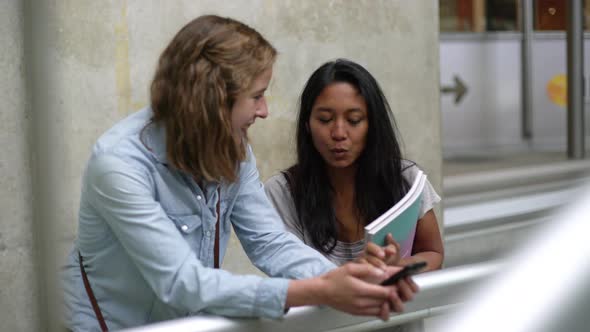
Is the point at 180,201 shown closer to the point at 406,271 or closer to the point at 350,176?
the point at 406,271

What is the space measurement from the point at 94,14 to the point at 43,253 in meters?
2.33

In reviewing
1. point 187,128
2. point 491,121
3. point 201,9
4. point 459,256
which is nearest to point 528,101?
point 491,121

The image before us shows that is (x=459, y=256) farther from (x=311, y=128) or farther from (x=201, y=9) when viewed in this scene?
(x=311, y=128)

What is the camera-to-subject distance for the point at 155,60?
280cm

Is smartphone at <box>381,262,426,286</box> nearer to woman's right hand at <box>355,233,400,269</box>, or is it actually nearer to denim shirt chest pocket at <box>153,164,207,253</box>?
woman's right hand at <box>355,233,400,269</box>

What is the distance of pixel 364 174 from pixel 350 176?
0.18 feet

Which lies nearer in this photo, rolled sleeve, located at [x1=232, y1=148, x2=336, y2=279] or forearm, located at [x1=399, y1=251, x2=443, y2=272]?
rolled sleeve, located at [x1=232, y1=148, x2=336, y2=279]

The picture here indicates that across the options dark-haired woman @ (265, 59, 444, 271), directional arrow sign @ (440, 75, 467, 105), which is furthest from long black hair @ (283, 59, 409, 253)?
directional arrow sign @ (440, 75, 467, 105)

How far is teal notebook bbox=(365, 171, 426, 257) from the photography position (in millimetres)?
1399

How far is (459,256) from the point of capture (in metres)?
4.60

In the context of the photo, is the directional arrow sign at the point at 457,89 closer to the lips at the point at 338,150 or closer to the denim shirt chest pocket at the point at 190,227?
the lips at the point at 338,150

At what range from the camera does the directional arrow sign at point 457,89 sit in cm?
862

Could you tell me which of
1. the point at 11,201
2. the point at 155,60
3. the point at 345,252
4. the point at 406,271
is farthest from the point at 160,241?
the point at 155,60

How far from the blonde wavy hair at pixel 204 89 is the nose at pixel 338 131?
2.03 feet
